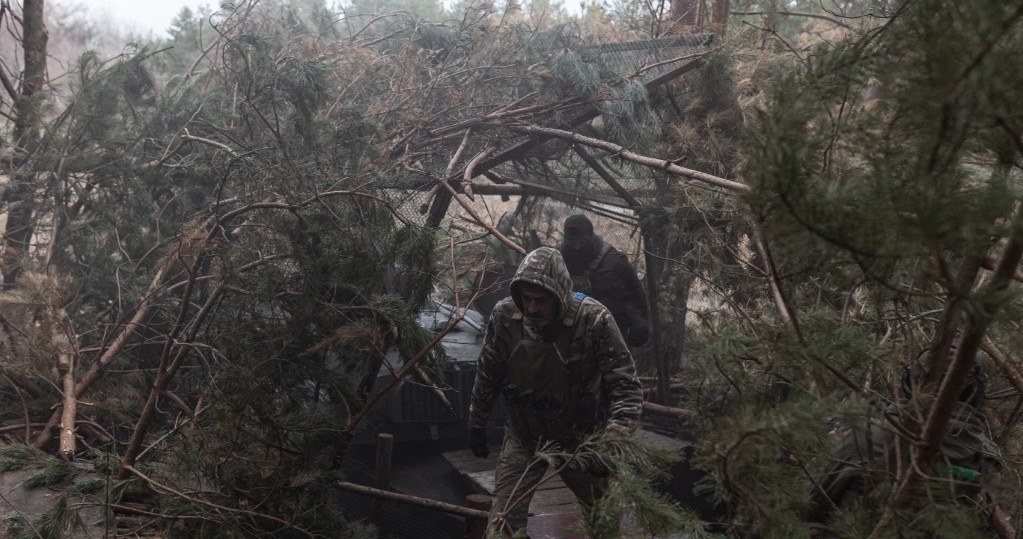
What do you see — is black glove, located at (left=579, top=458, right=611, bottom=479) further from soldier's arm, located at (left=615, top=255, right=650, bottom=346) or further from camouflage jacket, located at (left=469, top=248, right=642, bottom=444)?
soldier's arm, located at (left=615, top=255, right=650, bottom=346)

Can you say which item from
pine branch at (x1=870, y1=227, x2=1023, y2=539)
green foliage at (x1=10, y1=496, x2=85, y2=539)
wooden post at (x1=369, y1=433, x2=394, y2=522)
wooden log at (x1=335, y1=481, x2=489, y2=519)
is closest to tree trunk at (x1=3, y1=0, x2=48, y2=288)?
green foliage at (x1=10, y1=496, x2=85, y2=539)

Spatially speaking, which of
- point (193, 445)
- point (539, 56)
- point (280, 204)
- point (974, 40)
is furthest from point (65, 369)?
point (974, 40)

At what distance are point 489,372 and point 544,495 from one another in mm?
1524

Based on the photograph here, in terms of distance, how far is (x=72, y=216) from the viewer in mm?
6676

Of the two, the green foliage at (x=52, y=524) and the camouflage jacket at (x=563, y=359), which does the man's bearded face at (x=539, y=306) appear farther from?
the green foliage at (x=52, y=524)

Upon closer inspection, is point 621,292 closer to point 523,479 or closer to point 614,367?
point 614,367

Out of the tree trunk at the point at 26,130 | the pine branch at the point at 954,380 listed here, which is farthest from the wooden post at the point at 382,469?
the pine branch at the point at 954,380

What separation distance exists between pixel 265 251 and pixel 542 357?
6.24 ft

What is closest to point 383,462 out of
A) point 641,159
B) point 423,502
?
point 423,502

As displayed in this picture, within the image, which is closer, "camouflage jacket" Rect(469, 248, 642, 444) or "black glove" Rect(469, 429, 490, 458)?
"camouflage jacket" Rect(469, 248, 642, 444)

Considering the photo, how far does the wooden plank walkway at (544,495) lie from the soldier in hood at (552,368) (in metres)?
0.29

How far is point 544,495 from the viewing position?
17.3 feet

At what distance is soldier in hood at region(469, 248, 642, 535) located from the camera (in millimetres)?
3902

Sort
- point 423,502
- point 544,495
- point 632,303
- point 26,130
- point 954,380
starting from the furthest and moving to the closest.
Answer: point 26,130 → point 632,303 → point 544,495 → point 423,502 → point 954,380
